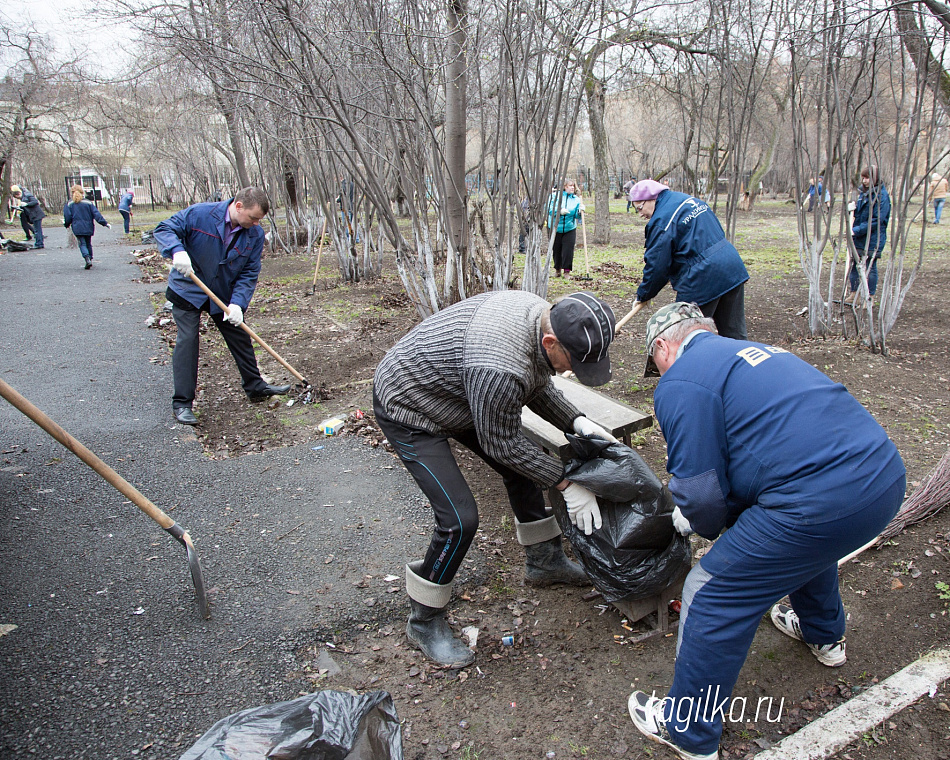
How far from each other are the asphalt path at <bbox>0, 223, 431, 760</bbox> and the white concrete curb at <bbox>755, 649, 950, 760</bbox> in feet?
5.11

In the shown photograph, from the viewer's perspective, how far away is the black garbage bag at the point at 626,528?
2289 mm

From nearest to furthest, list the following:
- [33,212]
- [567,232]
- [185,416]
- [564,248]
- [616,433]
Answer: [616,433]
[185,416]
[567,232]
[564,248]
[33,212]

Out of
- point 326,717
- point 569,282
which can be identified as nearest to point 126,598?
point 326,717

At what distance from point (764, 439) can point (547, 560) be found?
1.40 metres

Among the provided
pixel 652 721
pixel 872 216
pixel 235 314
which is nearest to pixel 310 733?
pixel 652 721

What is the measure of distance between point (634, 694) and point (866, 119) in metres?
5.52

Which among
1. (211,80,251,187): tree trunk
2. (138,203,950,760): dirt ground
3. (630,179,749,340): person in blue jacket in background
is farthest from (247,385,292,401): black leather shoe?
(211,80,251,187): tree trunk

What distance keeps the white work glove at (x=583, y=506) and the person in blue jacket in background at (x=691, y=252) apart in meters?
2.66

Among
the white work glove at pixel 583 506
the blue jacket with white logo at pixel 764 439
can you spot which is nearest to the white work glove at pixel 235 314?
the white work glove at pixel 583 506

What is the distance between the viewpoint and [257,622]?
2.70 meters

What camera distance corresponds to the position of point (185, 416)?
15.9 feet

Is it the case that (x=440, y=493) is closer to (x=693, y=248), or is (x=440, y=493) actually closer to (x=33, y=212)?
(x=693, y=248)

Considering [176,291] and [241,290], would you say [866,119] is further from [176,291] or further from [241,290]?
[176,291]

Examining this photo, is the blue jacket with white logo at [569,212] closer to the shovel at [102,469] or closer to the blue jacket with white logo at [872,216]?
the blue jacket with white logo at [872,216]
